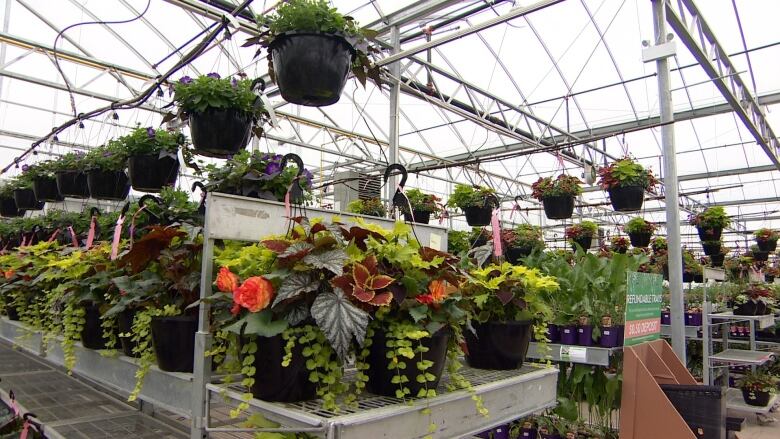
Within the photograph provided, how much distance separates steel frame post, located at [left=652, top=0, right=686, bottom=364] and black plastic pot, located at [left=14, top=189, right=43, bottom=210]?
16.3ft

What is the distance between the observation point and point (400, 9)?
623 centimetres

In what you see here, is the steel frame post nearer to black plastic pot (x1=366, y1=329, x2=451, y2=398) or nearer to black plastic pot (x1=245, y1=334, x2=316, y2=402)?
black plastic pot (x1=366, y1=329, x2=451, y2=398)

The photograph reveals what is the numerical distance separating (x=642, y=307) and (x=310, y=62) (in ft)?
7.91

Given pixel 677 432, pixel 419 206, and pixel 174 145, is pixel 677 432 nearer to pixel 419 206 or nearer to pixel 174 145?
pixel 174 145

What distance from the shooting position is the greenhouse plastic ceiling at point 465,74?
6.34 meters

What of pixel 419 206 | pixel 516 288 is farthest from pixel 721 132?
pixel 516 288

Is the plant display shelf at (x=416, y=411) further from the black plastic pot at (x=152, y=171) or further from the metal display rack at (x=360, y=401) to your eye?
the black plastic pot at (x=152, y=171)

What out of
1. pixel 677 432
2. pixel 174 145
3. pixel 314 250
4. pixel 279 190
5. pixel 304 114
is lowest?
pixel 677 432

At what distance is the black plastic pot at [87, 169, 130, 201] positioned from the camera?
278 centimetres

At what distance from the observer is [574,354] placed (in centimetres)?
288

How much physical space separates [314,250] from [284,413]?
1.14ft

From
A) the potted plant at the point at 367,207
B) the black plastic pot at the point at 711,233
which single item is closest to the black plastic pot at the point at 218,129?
the potted plant at the point at 367,207

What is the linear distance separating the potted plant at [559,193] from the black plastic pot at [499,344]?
3420 mm

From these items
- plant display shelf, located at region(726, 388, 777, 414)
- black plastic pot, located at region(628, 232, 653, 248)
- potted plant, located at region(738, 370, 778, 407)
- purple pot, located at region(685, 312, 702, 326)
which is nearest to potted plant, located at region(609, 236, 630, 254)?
black plastic pot, located at region(628, 232, 653, 248)
